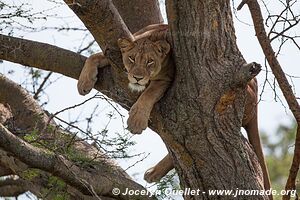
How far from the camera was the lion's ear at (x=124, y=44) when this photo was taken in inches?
Result: 169

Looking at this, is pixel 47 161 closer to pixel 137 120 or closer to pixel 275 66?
pixel 137 120

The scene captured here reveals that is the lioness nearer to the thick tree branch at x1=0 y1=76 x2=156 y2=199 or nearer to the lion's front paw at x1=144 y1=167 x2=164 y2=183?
the thick tree branch at x1=0 y1=76 x2=156 y2=199

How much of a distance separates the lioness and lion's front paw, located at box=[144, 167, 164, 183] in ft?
2.68

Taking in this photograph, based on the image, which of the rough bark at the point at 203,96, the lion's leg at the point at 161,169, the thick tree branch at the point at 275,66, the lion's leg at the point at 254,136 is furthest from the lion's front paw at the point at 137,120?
the lion's leg at the point at 254,136

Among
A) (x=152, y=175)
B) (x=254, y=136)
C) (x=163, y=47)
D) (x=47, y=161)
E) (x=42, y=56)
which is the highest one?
(x=42, y=56)

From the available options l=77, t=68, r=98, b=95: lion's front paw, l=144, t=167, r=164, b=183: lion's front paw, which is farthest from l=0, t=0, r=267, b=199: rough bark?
l=144, t=167, r=164, b=183: lion's front paw

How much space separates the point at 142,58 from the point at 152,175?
3.41 feet

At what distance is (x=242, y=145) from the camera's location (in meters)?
4.43

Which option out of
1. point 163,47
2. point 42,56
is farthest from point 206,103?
point 42,56

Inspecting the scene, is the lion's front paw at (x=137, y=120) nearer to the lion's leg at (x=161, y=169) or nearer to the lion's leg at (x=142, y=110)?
the lion's leg at (x=142, y=110)

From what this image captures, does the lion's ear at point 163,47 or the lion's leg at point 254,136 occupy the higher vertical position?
the lion's ear at point 163,47

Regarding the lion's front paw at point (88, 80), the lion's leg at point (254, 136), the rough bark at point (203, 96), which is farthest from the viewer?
the lion's leg at point (254, 136)

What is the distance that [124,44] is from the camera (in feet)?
14.3

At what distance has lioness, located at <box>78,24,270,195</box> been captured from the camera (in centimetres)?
434
